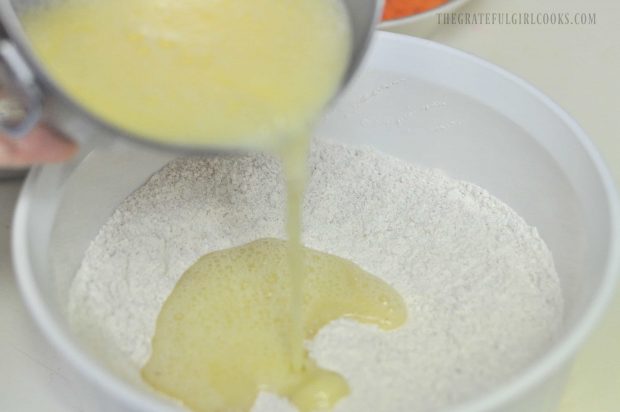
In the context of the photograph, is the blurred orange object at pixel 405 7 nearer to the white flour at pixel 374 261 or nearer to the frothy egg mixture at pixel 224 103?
the white flour at pixel 374 261

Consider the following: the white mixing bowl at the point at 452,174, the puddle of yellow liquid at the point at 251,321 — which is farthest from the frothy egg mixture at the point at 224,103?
the white mixing bowl at the point at 452,174

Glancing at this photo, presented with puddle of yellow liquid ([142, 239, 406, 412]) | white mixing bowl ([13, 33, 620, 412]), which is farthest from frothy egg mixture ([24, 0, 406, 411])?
white mixing bowl ([13, 33, 620, 412])

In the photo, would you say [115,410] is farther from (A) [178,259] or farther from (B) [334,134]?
(B) [334,134]

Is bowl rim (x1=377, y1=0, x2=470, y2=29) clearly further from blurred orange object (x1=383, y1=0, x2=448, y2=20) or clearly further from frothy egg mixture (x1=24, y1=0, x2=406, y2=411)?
frothy egg mixture (x1=24, y1=0, x2=406, y2=411)

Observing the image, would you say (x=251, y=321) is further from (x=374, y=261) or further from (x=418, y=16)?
(x=418, y=16)

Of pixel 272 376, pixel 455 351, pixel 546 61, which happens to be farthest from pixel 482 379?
pixel 546 61

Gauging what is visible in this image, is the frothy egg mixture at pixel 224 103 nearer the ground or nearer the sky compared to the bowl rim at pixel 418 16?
nearer the ground
